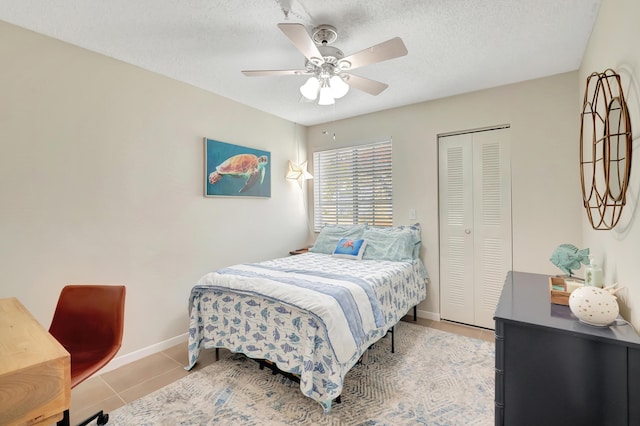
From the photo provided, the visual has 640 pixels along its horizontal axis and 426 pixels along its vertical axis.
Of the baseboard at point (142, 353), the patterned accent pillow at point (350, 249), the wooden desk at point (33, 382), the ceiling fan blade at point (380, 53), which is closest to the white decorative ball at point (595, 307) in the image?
the ceiling fan blade at point (380, 53)

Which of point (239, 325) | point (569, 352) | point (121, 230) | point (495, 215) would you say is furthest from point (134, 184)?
point (495, 215)

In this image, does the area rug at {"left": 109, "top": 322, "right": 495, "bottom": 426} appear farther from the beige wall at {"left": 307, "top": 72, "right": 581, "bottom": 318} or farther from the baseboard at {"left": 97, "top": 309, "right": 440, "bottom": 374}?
the beige wall at {"left": 307, "top": 72, "right": 581, "bottom": 318}

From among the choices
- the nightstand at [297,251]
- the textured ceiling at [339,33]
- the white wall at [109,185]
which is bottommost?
the nightstand at [297,251]

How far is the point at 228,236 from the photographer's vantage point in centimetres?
336

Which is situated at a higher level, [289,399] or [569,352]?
[569,352]

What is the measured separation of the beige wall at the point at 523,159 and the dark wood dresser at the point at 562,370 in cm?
166

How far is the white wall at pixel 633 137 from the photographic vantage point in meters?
1.17

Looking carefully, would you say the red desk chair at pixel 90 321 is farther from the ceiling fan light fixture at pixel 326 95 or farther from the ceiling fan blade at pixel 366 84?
the ceiling fan blade at pixel 366 84

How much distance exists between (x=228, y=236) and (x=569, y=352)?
298cm

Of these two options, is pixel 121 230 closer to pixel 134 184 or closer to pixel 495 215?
pixel 134 184

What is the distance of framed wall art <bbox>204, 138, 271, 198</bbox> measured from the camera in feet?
10.3

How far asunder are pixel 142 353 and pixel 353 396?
1.87m

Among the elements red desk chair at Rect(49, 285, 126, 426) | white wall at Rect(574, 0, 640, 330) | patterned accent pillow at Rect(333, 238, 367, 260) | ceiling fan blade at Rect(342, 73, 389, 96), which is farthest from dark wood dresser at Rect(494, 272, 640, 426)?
red desk chair at Rect(49, 285, 126, 426)

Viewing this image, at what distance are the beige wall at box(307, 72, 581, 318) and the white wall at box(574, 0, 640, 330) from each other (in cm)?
106
